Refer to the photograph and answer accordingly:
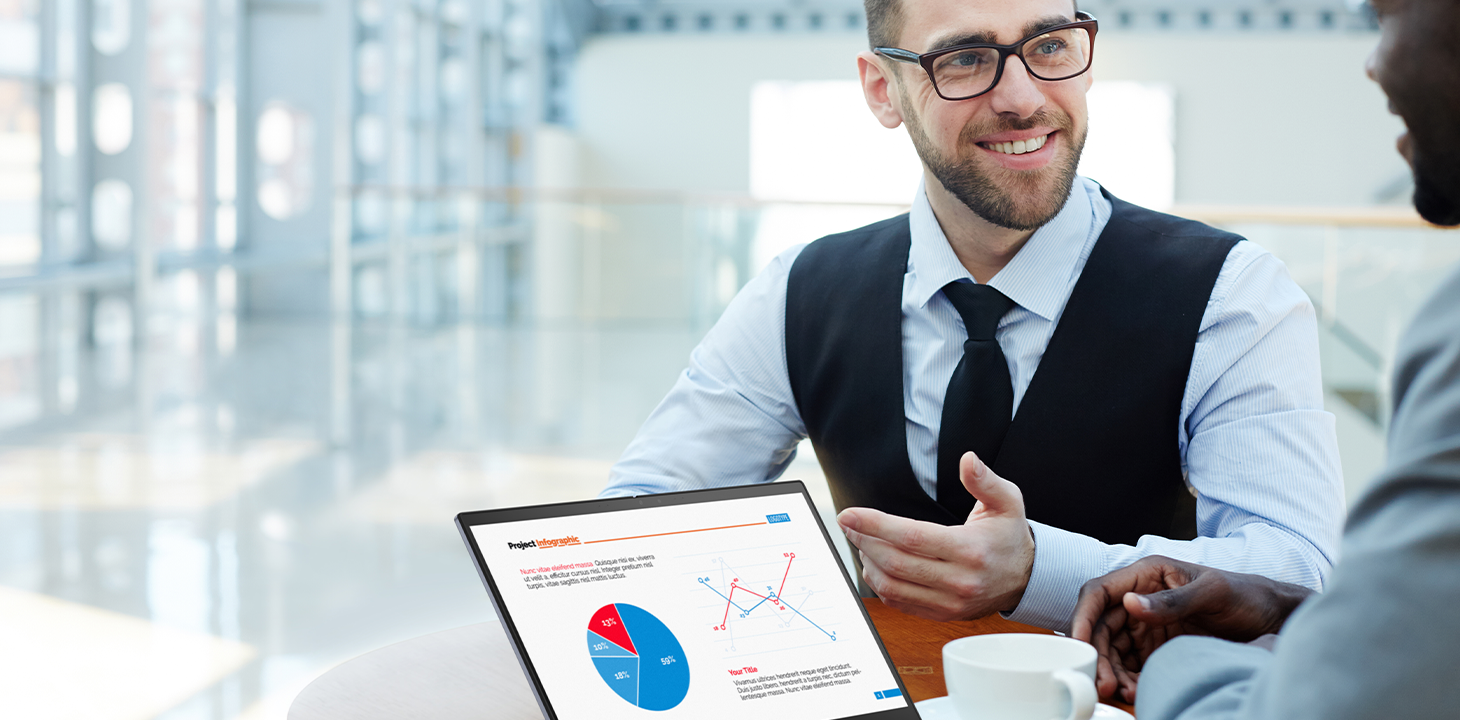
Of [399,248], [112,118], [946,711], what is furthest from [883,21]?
[399,248]

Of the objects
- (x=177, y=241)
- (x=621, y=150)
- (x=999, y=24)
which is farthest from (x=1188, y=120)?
(x=999, y=24)

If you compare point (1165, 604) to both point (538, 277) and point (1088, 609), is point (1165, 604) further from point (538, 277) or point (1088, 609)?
point (538, 277)

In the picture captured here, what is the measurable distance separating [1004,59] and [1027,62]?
30 mm

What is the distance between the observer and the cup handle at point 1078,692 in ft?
2.24

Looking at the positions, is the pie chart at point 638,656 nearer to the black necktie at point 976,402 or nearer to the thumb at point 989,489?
the thumb at point 989,489

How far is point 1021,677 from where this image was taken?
0.70 m

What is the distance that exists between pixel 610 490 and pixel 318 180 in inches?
337

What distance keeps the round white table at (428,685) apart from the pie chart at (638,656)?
141 mm

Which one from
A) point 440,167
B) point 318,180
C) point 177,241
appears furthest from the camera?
point 440,167

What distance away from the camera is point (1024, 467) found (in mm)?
1258

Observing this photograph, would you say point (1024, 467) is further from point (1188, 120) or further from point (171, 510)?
point (1188, 120)

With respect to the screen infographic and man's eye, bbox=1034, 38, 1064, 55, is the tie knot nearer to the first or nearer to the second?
man's eye, bbox=1034, 38, 1064, 55

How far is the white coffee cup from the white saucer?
4 centimetres

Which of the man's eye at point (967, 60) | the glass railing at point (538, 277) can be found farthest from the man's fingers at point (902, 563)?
the glass railing at point (538, 277)
